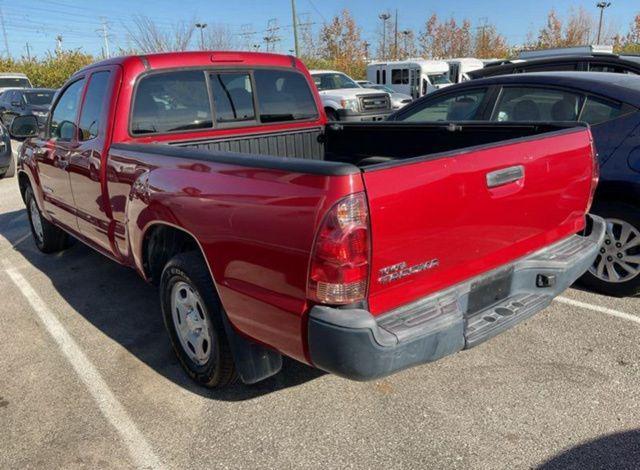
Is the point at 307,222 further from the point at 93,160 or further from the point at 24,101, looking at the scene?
the point at 24,101

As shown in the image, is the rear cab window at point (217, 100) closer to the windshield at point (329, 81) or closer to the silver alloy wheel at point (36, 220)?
Result: the silver alloy wheel at point (36, 220)

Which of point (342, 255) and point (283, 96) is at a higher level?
point (283, 96)

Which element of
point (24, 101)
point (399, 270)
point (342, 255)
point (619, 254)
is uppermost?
point (342, 255)

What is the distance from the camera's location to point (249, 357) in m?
2.67

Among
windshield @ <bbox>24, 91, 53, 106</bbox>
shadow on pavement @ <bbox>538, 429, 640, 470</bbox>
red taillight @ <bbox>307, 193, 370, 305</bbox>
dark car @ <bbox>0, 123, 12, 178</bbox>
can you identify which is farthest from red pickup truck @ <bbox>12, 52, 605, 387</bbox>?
windshield @ <bbox>24, 91, 53, 106</bbox>

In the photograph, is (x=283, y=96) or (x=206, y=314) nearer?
(x=206, y=314)

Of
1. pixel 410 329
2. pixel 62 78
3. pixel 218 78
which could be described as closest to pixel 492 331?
pixel 410 329

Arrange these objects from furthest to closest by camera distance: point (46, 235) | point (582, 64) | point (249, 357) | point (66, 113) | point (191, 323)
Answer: point (582, 64)
point (46, 235)
point (66, 113)
point (191, 323)
point (249, 357)

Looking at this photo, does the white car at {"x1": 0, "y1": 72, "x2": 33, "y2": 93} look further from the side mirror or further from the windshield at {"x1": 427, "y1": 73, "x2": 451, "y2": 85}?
the side mirror

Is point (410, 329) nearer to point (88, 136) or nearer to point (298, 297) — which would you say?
point (298, 297)

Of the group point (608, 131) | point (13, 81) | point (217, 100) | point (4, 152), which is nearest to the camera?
point (608, 131)

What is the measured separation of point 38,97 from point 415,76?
15721mm

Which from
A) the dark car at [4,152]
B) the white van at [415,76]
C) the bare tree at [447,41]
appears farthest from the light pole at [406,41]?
the dark car at [4,152]

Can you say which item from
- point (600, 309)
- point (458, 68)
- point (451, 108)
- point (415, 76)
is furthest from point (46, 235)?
point (458, 68)
